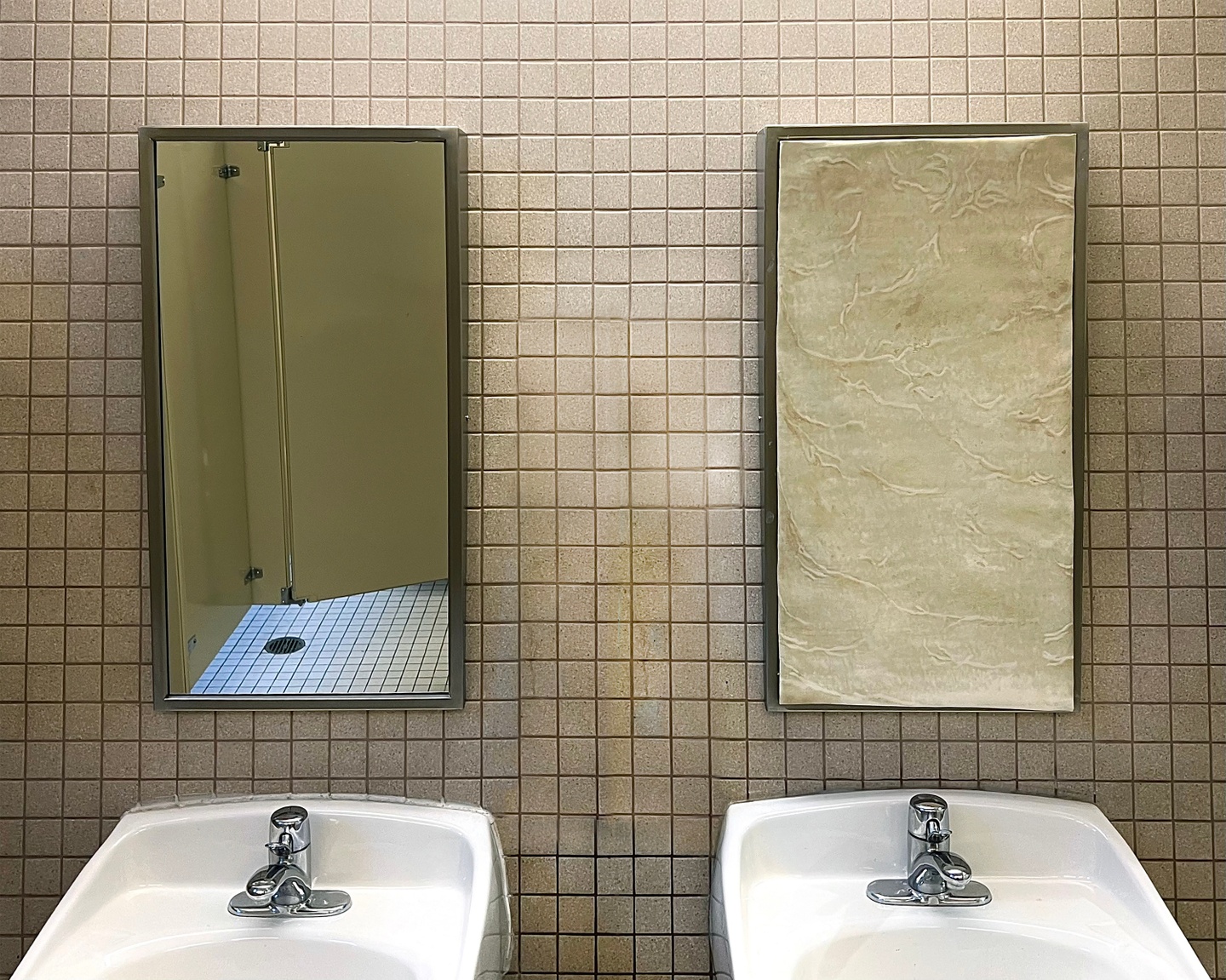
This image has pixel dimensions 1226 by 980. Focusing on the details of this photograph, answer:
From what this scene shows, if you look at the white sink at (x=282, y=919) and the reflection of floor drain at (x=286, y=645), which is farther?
the reflection of floor drain at (x=286, y=645)

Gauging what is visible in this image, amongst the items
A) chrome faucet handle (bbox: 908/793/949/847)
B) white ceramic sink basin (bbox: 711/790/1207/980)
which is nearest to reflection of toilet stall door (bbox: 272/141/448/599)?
white ceramic sink basin (bbox: 711/790/1207/980)

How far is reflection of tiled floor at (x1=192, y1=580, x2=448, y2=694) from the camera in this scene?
1.19 meters

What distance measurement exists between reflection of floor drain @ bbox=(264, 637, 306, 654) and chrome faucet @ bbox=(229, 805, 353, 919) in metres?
0.19

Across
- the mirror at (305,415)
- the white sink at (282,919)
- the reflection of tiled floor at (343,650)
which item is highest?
the mirror at (305,415)

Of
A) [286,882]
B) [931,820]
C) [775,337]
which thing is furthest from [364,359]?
[931,820]

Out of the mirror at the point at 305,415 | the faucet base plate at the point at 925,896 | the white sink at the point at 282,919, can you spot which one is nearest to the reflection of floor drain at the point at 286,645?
the mirror at the point at 305,415

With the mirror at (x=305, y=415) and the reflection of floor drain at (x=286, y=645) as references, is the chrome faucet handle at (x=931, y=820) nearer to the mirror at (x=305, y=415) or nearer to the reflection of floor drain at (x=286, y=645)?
the mirror at (x=305, y=415)

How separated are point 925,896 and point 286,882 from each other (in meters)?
0.74

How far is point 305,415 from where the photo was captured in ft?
3.85

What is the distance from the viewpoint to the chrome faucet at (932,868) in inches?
43.9

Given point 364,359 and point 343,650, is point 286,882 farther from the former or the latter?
point 364,359

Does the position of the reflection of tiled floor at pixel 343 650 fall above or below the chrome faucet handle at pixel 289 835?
above

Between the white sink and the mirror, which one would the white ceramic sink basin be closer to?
the white sink

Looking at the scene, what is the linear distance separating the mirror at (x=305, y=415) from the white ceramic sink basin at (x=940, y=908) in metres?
0.44
